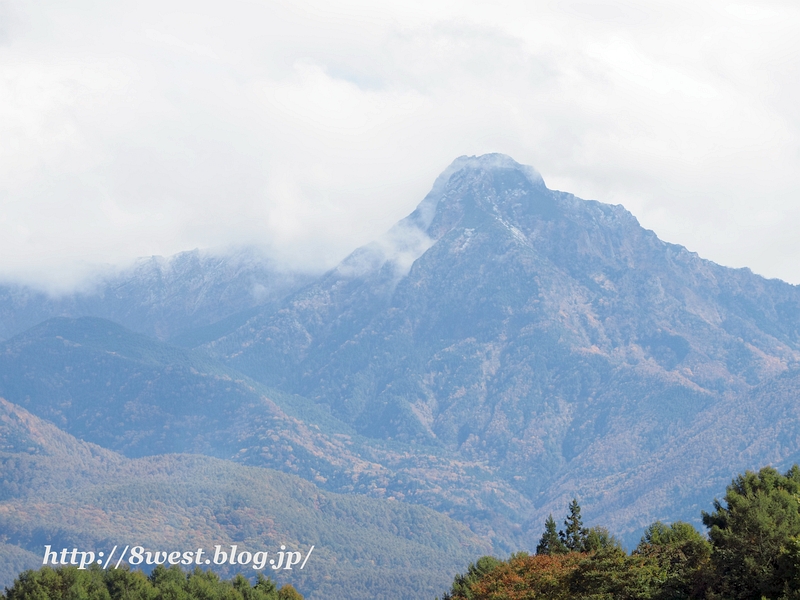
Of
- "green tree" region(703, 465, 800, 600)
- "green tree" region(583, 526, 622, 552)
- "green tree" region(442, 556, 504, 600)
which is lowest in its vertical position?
"green tree" region(703, 465, 800, 600)

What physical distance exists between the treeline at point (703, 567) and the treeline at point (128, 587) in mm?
47918

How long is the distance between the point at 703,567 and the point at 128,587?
342 feet

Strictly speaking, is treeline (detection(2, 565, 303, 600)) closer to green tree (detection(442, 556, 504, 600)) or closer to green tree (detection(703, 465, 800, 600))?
green tree (detection(442, 556, 504, 600))

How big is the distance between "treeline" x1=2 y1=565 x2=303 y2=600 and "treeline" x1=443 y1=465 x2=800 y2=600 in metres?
47.9

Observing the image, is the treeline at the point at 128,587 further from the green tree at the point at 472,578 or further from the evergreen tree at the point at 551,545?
the evergreen tree at the point at 551,545

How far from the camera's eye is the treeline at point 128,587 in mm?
174125

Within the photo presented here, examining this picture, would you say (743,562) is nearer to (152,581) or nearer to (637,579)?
(637,579)

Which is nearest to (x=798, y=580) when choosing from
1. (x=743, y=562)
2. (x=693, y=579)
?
(x=743, y=562)

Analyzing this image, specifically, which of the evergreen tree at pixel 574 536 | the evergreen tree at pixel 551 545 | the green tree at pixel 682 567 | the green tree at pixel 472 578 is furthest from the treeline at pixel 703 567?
the evergreen tree at pixel 574 536

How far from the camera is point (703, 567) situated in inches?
4338

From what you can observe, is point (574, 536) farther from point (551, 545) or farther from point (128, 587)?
point (128, 587)

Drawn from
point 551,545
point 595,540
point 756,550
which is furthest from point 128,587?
point 756,550

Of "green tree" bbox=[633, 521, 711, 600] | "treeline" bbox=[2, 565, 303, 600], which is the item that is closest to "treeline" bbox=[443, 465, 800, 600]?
"green tree" bbox=[633, 521, 711, 600]

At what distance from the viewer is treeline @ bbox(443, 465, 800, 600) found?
103 meters
